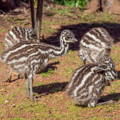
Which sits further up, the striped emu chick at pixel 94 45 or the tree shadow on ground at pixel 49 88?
the striped emu chick at pixel 94 45

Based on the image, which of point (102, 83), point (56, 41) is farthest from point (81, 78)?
point (56, 41)

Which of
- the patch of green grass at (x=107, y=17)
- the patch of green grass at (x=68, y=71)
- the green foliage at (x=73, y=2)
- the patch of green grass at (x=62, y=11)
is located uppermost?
the patch of green grass at (x=68, y=71)

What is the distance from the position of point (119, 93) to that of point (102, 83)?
4.01 ft

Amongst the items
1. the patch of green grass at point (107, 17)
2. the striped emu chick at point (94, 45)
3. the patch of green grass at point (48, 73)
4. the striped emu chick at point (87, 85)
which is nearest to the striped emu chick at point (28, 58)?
the striped emu chick at point (87, 85)

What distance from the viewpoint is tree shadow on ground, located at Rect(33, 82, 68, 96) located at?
12538 millimetres

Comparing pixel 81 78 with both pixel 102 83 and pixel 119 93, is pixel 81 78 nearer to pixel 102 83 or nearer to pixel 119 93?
pixel 102 83

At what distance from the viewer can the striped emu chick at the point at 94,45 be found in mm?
14172

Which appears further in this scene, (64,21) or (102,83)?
(64,21)

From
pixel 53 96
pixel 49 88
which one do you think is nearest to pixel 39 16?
pixel 49 88

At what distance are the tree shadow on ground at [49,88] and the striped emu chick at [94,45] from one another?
144cm

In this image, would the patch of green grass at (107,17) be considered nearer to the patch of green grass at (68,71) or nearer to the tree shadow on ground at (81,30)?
the tree shadow on ground at (81,30)

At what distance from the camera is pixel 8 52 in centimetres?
1222

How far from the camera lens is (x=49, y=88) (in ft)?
42.3

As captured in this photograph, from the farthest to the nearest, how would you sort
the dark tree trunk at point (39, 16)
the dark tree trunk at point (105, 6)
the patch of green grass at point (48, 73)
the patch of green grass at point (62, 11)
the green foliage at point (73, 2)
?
the green foliage at point (73, 2) < the dark tree trunk at point (105, 6) < the patch of green grass at point (62, 11) < the dark tree trunk at point (39, 16) < the patch of green grass at point (48, 73)
